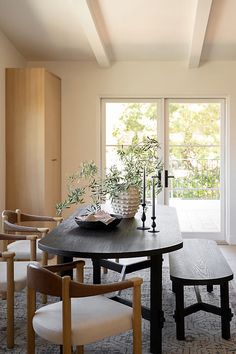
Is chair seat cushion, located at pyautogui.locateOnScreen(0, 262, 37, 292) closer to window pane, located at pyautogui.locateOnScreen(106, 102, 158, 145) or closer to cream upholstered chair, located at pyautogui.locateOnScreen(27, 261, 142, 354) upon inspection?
cream upholstered chair, located at pyautogui.locateOnScreen(27, 261, 142, 354)

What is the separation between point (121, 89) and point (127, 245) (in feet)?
12.0

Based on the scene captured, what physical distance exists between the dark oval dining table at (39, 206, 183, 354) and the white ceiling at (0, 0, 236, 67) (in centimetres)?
221

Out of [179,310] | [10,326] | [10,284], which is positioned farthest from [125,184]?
[10,326]

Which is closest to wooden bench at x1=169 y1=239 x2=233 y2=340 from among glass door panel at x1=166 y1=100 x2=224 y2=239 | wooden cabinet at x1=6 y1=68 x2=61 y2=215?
wooden cabinet at x1=6 y1=68 x2=61 y2=215

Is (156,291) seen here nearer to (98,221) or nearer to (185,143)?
(98,221)

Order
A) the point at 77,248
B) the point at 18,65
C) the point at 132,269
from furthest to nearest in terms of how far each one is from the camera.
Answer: the point at 18,65 < the point at 132,269 < the point at 77,248

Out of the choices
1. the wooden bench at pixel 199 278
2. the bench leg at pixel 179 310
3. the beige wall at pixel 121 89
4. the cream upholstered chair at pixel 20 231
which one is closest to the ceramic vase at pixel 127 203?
the wooden bench at pixel 199 278

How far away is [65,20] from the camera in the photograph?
14.1 ft

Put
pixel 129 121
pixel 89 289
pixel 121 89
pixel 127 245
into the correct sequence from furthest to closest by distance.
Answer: pixel 129 121 → pixel 121 89 → pixel 127 245 → pixel 89 289

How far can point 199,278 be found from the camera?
263cm

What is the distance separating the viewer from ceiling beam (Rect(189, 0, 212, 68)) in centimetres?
375

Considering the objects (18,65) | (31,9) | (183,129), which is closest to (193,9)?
(31,9)

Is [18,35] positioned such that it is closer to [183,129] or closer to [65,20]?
[65,20]

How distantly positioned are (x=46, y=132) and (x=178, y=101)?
191cm
